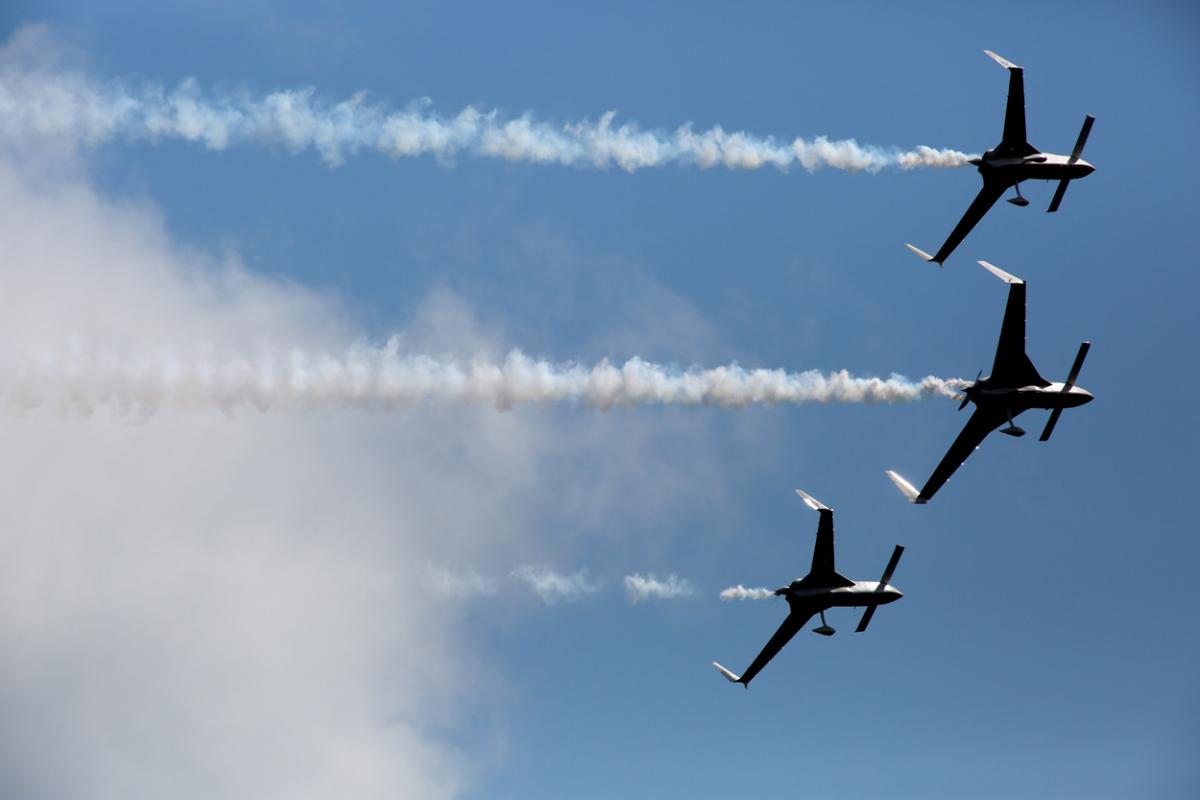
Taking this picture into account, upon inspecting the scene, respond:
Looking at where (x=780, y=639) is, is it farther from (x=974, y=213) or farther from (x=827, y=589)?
(x=974, y=213)

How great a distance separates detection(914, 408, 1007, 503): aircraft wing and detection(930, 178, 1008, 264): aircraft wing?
24.1 ft

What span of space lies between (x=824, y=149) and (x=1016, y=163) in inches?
282

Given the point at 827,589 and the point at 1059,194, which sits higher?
the point at 1059,194

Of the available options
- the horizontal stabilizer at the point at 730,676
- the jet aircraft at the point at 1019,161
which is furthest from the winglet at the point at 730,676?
the jet aircraft at the point at 1019,161

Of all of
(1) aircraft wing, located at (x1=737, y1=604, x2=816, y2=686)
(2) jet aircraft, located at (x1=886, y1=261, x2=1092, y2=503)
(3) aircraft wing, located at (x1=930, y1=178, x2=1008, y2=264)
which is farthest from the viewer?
(1) aircraft wing, located at (x1=737, y1=604, x2=816, y2=686)

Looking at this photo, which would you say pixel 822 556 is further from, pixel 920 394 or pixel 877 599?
pixel 920 394

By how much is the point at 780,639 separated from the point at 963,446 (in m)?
11.2

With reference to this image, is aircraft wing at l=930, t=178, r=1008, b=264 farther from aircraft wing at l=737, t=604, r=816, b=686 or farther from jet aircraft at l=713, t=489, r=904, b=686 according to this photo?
aircraft wing at l=737, t=604, r=816, b=686

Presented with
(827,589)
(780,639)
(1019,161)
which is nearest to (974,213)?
(1019,161)

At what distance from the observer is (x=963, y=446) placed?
188ft

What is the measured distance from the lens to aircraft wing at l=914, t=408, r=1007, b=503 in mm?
55031

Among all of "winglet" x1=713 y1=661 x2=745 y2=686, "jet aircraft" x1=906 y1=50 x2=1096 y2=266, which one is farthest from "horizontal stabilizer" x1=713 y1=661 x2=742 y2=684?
"jet aircraft" x1=906 y1=50 x2=1096 y2=266

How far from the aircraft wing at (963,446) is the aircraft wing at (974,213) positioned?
24.1ft

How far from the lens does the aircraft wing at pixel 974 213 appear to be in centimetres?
5581
